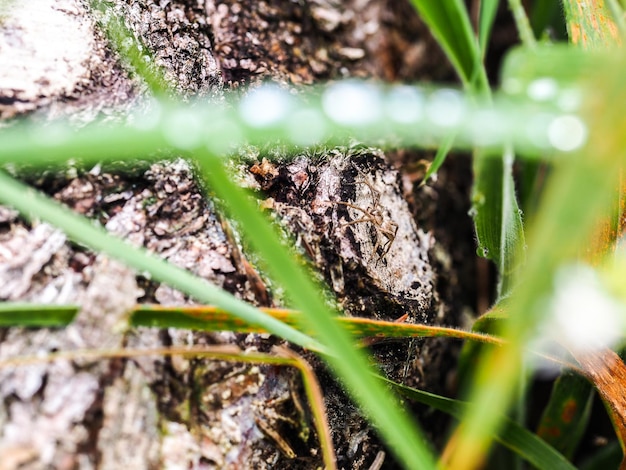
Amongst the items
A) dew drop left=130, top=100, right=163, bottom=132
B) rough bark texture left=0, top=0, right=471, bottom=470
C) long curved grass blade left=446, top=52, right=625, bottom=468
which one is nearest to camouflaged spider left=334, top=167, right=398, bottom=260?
rough bark texture left=0, top=0, right=471, bottom=470

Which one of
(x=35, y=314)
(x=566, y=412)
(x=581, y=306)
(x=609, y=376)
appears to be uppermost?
(x=581, y=306)

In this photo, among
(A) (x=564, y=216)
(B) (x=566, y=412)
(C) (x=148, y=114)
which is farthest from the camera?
(B) (x=566, y=412)

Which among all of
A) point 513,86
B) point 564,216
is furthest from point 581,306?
point 513,86

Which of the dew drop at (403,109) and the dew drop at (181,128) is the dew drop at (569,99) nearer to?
the dew drop at (403,109)

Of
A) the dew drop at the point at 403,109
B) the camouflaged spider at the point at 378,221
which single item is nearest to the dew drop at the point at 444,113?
the dew drop at the point at 403,109

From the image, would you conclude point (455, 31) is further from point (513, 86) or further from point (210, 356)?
point (210, 356)

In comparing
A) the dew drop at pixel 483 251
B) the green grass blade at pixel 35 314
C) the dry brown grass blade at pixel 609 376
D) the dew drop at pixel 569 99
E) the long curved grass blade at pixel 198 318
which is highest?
the dew drop at pixel 569 99

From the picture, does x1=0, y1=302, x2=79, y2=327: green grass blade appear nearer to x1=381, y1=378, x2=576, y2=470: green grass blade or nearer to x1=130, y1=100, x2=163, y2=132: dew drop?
x1=130, y1=100, x2=163, y2=132: dew drop
